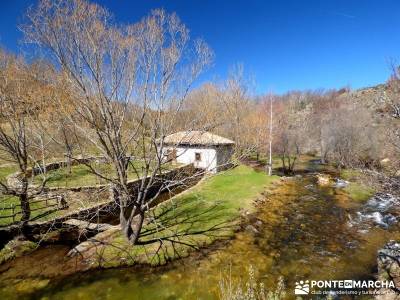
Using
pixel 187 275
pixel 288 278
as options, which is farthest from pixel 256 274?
pixel 187 275

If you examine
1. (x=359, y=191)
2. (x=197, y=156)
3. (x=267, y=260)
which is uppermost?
(x=197, y=156)

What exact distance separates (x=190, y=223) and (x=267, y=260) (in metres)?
4.49

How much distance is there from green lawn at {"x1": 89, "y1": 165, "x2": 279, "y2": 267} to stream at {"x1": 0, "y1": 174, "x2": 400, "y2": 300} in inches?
24.7

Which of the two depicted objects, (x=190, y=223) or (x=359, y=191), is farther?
(x=359, y=191)

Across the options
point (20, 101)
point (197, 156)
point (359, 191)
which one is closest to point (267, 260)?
point (20, 101)

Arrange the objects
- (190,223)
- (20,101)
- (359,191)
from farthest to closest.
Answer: (359,191) < (190,223) < (20,101)

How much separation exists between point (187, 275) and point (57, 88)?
25.0 feet

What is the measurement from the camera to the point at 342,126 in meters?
37.7

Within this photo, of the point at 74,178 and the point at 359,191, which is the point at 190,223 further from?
the point at 359,191

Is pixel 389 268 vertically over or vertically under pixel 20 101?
under

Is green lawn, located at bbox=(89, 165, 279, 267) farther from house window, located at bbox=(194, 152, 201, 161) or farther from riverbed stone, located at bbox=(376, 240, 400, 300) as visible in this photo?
house window, located at bbox=(194, 152, 201, 161)

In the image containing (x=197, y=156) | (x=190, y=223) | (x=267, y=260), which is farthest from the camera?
(x=197, y=156)

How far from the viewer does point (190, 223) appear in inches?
542

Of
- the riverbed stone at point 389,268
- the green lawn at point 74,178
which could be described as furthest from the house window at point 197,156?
the riverbed stone at point 389,268
